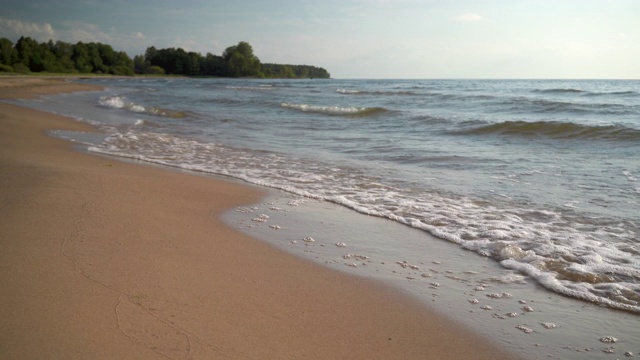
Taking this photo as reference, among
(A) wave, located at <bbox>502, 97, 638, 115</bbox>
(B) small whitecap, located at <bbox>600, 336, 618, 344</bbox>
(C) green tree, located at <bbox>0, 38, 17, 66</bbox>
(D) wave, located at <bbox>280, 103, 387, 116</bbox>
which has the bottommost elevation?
(B) small whitecap, located at <bbox>600, 336, 618, 344</bbox>

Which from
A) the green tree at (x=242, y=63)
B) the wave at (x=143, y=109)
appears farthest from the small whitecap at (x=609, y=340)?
the green tree at (x=242, y=63)

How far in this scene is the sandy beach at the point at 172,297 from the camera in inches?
88.7

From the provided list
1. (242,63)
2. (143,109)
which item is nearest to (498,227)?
(143,109)

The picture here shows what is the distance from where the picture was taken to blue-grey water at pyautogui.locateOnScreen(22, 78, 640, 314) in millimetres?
3973

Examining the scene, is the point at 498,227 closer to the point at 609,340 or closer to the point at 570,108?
the point at 609,340

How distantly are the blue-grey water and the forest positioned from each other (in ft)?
202

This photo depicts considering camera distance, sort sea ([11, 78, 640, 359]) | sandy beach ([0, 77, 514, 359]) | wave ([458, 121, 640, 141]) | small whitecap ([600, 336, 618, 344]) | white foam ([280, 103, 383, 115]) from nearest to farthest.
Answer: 1. sandy beach ([0, 77, 514, 359])
2. small whitecap ([600, 336, 618, 344])
3. sea ([11, 78, 640, 359])
4. wave ([458, 121, 640, 141])
5. white foam ([280, 103, 383, 115])

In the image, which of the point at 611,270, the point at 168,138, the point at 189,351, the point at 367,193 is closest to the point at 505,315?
the point at 611,270

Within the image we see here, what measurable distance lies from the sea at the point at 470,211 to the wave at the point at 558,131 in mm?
53

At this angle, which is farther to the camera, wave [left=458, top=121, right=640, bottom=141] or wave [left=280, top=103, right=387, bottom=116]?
wave [left=280, top=103, right=387, bottom=116]

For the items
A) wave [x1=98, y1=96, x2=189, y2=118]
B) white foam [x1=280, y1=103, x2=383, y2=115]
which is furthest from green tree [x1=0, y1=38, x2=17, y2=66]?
white foam [x1=280, y1=103, x2=383, y2=115]

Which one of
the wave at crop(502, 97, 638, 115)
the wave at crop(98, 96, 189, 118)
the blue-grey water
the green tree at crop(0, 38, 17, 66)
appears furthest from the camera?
the green tree at crop(0, 38, 17, 66)

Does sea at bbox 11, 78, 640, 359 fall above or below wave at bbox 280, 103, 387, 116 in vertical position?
below

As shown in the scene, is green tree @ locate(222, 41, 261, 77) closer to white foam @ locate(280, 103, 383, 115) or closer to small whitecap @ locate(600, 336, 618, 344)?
white foam @ locate(280, 103, 383, 115)
